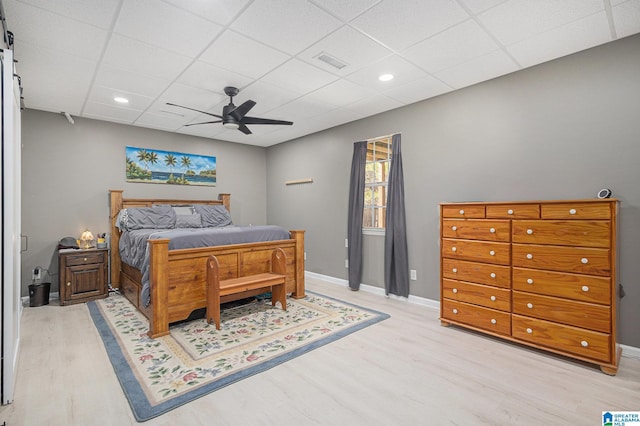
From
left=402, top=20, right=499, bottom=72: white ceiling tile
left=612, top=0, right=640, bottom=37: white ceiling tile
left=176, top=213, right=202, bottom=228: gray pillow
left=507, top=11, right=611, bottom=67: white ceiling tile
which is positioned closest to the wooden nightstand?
left=176, top=213, right=202, bottom=228: gray pillow

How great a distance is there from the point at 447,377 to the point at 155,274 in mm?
2665

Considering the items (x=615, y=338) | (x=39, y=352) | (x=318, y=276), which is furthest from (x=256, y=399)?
(x=318, y=276)

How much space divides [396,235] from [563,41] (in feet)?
8.38

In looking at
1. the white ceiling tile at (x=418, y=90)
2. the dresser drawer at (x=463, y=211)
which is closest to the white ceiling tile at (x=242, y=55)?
the white ceiling tile at (x=418, y=90)

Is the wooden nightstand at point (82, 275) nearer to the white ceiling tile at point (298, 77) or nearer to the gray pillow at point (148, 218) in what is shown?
the gray pillow at point (148, 218)

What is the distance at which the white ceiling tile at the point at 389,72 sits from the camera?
9.64ft

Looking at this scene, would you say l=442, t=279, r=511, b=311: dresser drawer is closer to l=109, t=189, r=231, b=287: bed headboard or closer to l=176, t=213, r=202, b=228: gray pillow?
l=176, t=213, r=202, b=228: gray pillow

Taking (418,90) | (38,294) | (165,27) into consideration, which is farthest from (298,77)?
(38,294)

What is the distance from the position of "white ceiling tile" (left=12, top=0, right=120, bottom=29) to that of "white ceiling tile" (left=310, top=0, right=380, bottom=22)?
4.53ft

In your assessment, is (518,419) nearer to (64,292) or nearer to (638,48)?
(638,48)

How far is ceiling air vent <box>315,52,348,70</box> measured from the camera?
2.79m

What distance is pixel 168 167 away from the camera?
5352 millimetres

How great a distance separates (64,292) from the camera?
Answer: 13.1 feet

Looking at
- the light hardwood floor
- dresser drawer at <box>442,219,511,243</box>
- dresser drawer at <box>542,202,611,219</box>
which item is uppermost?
dresser drawer at <box>542,202,611,219</box>
